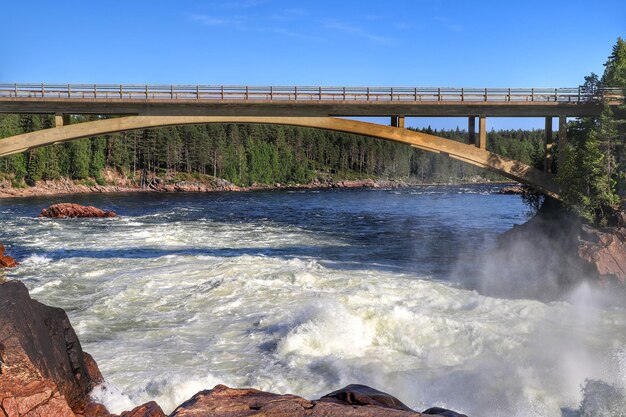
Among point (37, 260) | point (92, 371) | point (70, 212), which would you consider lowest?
point (70, 212)

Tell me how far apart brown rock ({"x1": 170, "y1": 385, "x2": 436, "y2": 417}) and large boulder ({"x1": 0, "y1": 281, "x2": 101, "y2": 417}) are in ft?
6.02

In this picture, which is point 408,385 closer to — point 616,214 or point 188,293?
point 188,293

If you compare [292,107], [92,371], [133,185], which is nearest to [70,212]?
[292,107]

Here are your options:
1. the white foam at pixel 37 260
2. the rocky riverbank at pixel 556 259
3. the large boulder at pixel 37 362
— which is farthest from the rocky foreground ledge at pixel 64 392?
the white foam at pixel 37 260

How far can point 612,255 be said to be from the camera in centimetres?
2000

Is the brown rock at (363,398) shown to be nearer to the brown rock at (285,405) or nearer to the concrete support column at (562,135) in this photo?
the brown rock at (285,405)

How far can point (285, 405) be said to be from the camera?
6.23m

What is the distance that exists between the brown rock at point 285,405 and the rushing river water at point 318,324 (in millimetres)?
3635

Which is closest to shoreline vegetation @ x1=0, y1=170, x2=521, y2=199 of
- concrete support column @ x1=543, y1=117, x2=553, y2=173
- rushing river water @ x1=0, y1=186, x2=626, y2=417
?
rushing river water @ x1=0, y1=186, x2=626, y2=417

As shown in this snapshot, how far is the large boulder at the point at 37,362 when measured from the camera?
6.76 m

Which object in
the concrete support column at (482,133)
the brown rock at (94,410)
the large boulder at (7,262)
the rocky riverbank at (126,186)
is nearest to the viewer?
the brown rock at (94,410)

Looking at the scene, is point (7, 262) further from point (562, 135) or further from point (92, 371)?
point (562, 135)

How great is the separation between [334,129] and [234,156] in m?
87.9

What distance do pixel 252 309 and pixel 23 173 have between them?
7806 cm
